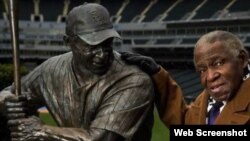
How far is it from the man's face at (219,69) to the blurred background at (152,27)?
20.9 metres

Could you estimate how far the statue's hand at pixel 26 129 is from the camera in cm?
263

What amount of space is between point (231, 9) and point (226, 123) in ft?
81.5

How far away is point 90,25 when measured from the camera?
2652 mm

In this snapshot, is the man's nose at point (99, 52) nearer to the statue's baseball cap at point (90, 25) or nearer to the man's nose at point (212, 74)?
the statue's baseball cap at point (90, 25)

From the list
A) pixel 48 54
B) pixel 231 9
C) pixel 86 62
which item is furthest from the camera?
pixel 48 54

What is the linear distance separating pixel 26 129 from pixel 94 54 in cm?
51

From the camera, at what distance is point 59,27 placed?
1139 inches

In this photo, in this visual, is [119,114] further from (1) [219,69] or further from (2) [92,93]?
(1) [219,69]

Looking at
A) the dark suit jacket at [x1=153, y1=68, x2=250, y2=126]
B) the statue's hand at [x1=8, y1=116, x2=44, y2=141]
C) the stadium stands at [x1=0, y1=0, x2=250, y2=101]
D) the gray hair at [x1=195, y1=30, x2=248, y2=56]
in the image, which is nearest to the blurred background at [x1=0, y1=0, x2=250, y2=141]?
the stadium stands at [x1=0, y1=0, x2=250, y2=101]

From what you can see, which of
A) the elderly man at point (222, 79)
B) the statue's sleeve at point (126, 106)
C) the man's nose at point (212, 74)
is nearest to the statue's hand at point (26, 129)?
the statue's sleeve at point (126, 106)

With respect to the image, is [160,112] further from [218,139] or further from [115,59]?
[218,139]

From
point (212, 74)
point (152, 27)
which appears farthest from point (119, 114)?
point (152, 27)

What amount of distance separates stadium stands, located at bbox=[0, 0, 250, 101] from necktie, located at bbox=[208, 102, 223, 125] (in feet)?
68.2

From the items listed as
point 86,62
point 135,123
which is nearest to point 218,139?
point 135,123
